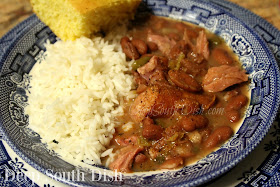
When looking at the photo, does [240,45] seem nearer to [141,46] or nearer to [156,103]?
[141,46]

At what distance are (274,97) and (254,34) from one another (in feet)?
4.58

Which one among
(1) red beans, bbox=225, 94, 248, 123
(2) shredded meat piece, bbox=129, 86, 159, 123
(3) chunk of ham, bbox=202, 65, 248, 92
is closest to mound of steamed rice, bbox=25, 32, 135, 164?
(2) shredded meat piece, bbox=129, 86, 159, 123

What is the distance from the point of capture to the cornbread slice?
16.6 feet

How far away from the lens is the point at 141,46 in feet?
18.0

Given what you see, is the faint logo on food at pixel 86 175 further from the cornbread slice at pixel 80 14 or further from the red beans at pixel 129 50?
the cornbread slice at pixel 80 14

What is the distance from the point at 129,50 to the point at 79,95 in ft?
4.23

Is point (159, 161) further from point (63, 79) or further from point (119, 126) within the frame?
point (63, 79)

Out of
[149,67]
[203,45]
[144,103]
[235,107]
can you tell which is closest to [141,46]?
[149,67]

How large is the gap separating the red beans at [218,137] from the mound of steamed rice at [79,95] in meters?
1.41

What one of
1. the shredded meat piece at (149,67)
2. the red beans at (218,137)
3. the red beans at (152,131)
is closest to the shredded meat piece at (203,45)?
the shredded meat piece at (149,67)

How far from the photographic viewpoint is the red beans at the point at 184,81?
4.64 m

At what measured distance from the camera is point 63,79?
502 cm

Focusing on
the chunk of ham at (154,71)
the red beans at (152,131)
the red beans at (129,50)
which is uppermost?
the red beans at (129,50)

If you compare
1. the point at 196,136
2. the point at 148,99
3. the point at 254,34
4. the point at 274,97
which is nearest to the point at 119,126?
the point at 148,99
